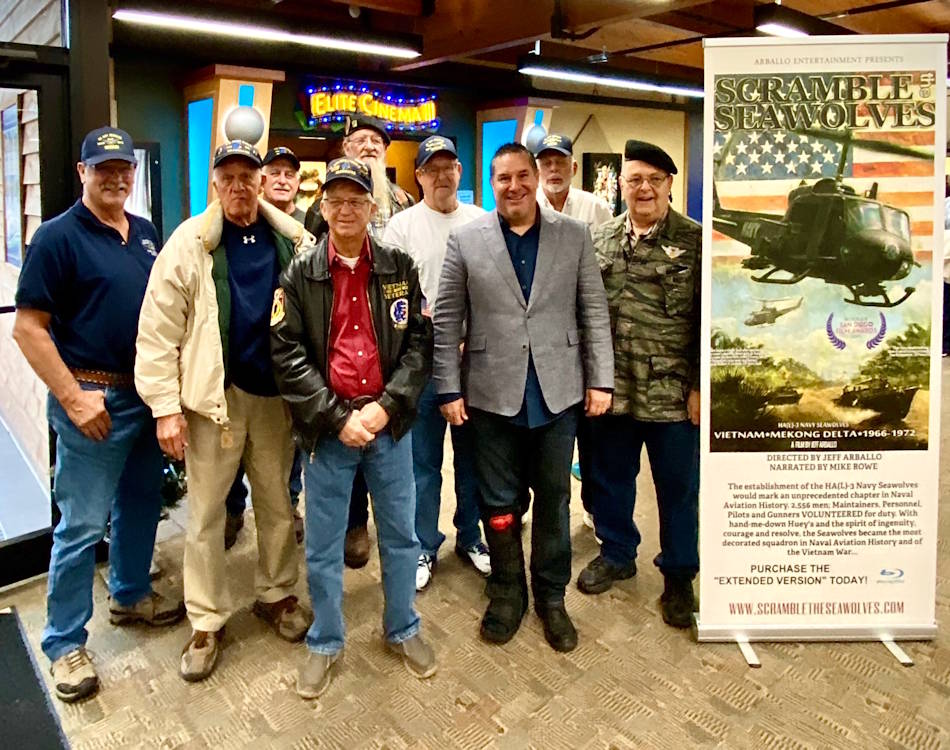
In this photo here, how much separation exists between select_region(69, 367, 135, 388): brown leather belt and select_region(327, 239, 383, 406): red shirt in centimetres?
74

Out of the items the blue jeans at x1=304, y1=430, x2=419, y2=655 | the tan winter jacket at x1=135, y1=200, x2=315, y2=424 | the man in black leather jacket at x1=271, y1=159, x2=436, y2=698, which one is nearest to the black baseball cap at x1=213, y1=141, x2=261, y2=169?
the tan winter jacket at x1=135, y1=200, x2=315, y2=424

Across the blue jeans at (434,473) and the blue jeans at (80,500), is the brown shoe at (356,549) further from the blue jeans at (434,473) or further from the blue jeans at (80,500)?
the blue jeans at (80,500)

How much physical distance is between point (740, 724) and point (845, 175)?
1747 millimetres

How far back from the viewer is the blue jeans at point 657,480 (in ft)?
9.32

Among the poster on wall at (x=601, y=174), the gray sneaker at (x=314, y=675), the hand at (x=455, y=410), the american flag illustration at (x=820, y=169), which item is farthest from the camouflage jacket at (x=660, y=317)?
the poster on wall at (x=601, y=174)

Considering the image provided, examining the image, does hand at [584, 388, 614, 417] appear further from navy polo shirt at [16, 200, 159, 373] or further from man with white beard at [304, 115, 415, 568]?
navy polo shirt at [16, 200, 159, 373]

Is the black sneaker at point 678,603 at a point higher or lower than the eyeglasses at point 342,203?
lower

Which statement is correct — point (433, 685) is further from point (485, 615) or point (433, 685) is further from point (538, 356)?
point (538, 356)

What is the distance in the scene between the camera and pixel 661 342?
9.11 ft

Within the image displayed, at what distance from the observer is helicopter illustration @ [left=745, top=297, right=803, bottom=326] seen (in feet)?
8.61

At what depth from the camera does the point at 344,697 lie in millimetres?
2486

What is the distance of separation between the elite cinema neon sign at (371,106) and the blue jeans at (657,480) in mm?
4907

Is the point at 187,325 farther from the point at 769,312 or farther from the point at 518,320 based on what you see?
the point at 769,312

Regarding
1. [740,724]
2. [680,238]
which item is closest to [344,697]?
[740,724]
